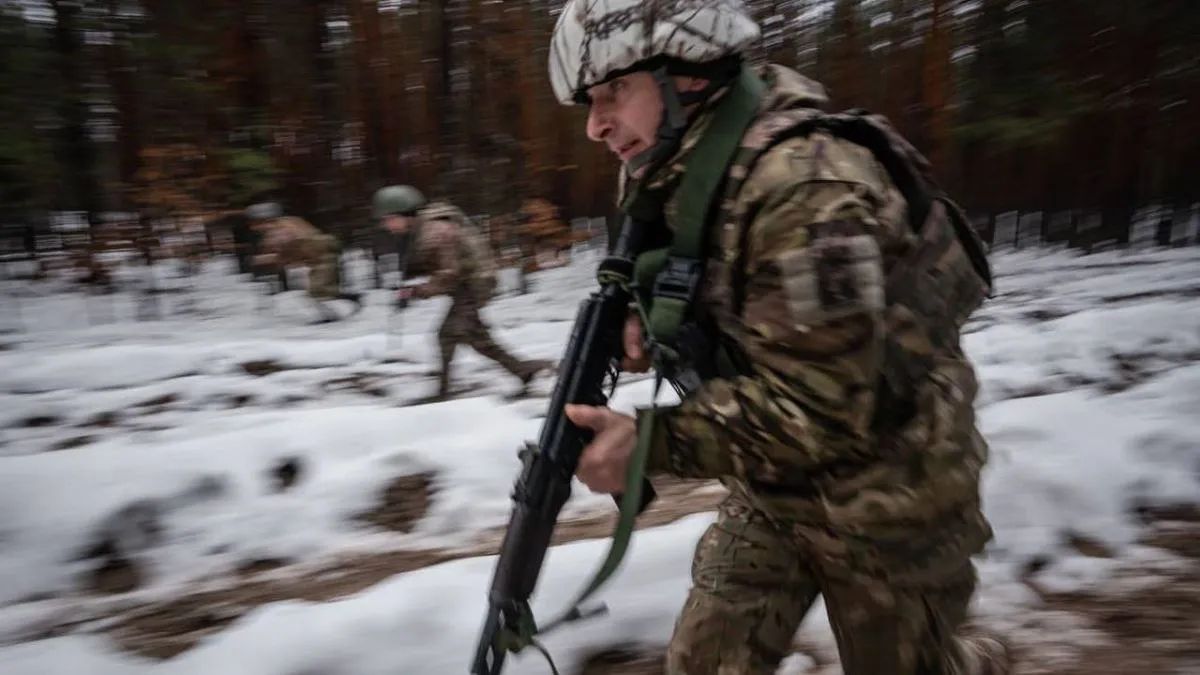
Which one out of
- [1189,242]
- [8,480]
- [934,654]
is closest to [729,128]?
[934,654]

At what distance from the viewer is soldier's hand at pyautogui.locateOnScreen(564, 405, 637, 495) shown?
1521mm

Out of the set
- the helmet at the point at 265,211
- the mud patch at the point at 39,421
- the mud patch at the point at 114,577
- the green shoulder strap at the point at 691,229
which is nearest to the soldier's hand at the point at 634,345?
the green shoulder strap at the point at 691,229

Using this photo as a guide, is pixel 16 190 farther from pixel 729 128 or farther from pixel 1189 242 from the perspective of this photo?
pixel 1189 242

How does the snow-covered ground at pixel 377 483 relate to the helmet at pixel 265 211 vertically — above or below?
below

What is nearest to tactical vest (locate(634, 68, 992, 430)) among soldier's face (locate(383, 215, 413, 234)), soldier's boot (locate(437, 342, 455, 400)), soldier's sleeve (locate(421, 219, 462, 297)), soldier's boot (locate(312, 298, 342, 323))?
soldier's sleeve (locate(421, 219, 462, 297))

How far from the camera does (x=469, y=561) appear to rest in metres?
3.29

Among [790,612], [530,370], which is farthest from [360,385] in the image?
[790,612]

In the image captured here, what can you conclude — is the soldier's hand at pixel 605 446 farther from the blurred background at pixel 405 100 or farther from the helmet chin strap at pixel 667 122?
the blurred background at pixel 405 100

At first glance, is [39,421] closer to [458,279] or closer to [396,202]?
[396,202]

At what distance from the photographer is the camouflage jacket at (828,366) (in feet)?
4.30

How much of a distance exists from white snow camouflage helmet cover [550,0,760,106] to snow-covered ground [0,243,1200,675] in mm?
1943

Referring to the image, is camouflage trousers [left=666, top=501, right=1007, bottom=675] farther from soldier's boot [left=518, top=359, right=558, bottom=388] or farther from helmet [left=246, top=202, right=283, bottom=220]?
helmet [left=246, top=202, right=283, bottom=220]

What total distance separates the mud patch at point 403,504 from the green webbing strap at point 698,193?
10.1 feet

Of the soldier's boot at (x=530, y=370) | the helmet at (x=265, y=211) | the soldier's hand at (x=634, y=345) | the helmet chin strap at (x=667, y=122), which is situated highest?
the helmet at (x=265, y=211)
